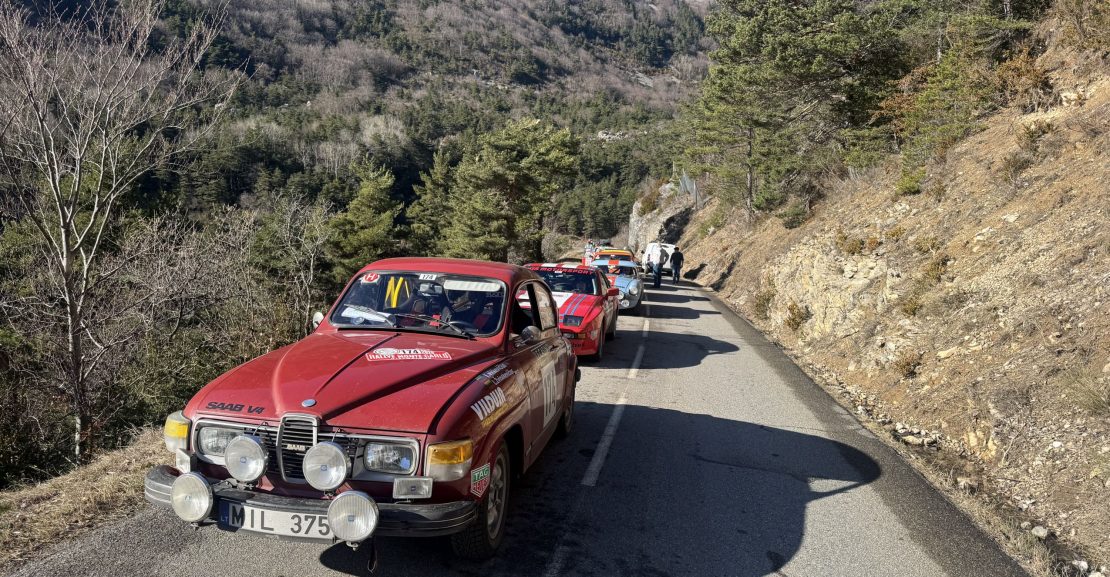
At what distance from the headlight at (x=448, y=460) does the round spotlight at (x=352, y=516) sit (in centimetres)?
35

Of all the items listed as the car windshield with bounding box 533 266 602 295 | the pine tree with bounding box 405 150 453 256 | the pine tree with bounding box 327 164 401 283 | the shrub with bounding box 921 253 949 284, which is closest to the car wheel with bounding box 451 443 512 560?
the car windshield with bounding box 533 266 602 295

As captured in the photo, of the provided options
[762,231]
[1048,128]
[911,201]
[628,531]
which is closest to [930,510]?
[628,531]

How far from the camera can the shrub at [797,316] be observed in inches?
643

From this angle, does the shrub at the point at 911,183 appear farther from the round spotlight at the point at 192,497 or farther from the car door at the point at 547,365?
the round spotlight at the point at 192,497

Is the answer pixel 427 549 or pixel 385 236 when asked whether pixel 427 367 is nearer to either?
pixel 427 549

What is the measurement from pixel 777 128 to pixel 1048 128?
2140 cm

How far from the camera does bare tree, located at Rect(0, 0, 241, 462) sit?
9188mm

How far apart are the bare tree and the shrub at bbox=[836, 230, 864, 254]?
14.3 metres

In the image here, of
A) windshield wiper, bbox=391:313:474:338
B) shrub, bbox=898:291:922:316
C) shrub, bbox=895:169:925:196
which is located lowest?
shrub, bbox=898:291:922:316

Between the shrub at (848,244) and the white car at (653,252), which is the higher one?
the shrub at (848,244)

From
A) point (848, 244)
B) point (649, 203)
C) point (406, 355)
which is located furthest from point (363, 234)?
point (649, 203)

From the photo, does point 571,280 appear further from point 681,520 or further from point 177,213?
point 177,213

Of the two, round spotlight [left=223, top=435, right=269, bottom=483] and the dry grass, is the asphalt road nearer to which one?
the dry grass

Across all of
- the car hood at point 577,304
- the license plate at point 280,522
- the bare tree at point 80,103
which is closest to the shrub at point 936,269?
the car hood at point 577,304
